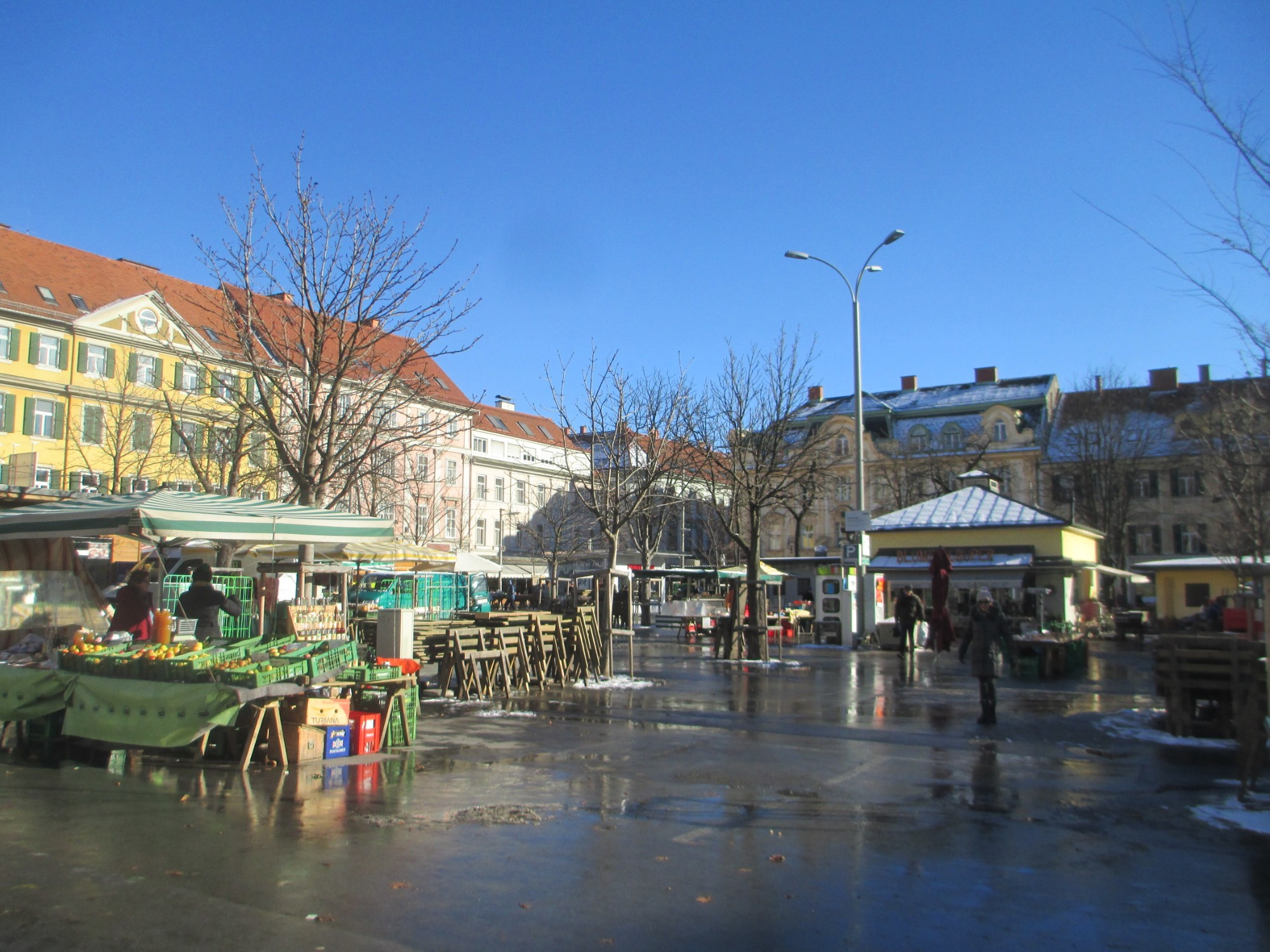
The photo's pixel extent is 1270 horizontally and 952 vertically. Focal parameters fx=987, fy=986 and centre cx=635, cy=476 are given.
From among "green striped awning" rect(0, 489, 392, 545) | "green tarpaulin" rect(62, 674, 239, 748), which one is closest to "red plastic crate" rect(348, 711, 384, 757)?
"green tarpaulin" rect(62, 674, 239, 748)

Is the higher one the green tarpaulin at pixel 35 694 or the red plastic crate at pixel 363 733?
the green tarpaulin at pixel 35 694

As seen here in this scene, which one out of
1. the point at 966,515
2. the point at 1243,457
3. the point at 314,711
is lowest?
the point at 314,711

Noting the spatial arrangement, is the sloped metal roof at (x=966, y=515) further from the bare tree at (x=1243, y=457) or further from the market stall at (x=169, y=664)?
the market stall at (x=169, y=664)

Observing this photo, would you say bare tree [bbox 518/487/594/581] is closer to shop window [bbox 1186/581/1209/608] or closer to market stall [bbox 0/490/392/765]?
shop window [bbox 1186/581/1209/608]

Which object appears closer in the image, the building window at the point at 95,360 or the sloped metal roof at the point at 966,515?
the sloped metal roof at the point at 966,515

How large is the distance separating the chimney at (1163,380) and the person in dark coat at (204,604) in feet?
219

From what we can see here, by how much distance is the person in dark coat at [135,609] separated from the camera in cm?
1269

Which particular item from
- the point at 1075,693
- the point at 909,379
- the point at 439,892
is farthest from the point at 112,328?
the point at 909,379

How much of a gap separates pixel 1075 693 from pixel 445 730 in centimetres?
1199

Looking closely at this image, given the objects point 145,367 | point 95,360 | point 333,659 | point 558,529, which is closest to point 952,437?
point 558,529

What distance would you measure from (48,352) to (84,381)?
1.88 metres

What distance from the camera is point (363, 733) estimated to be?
402 inches

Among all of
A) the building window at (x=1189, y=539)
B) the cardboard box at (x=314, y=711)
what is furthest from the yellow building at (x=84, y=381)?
the building window at (x=1189, y=539)

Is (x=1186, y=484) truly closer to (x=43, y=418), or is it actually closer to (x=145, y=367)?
(x=145, y=367)
